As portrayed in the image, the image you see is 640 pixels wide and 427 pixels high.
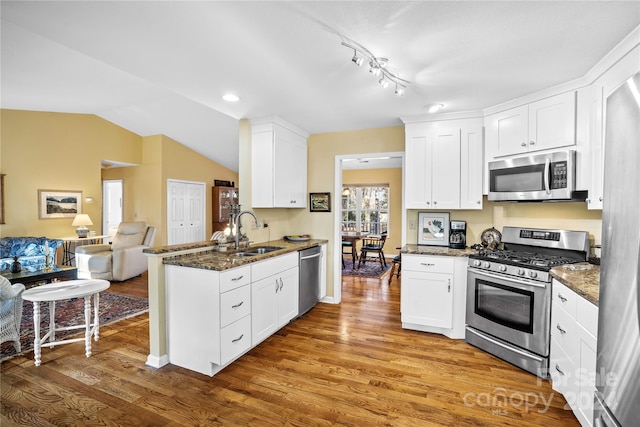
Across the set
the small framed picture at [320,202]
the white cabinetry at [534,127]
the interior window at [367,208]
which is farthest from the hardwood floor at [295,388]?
the interior window at [367,208]

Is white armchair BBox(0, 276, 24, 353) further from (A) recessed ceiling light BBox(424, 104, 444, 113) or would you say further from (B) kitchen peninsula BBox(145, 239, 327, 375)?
(A) recessed ceiling light BBox(424, 104, 444, 113)

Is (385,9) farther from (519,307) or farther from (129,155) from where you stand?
(129,155)

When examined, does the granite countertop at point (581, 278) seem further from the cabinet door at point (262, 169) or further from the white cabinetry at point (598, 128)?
the cabinet door at point (262, 169)

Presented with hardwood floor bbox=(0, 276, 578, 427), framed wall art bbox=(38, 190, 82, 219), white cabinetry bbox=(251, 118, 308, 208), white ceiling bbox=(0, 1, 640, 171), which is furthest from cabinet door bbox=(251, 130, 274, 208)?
framed wall art bbox=(38, 190, 82, 219)

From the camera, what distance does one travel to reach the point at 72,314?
143 inches

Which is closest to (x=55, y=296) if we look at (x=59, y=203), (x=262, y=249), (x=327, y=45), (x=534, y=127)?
(x=262, y=249)

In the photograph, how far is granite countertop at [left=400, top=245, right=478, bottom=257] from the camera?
3.03m

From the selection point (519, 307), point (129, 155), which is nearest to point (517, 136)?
point (519, 307)

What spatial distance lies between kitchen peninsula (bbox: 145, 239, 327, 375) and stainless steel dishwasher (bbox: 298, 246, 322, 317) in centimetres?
75

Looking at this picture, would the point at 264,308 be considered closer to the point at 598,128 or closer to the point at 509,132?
the point at 509,132

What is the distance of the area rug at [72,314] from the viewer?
9.40 ft

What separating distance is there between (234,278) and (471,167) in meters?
2.71

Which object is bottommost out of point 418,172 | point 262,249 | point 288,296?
point 288,296

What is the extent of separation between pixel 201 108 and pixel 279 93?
323 centimetres
